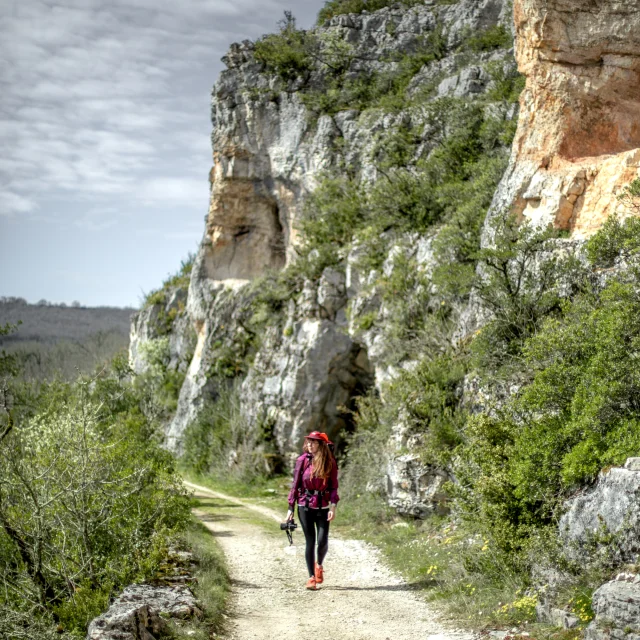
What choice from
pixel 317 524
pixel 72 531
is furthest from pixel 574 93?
pixel 72 531

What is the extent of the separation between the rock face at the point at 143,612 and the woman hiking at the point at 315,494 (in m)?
1.56

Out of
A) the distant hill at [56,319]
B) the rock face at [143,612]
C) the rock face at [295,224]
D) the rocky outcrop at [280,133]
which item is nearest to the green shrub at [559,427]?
the rock face at [143,612]

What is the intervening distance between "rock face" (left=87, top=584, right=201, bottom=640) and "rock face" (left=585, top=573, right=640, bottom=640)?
3.84 metres

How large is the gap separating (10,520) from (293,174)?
20717mm

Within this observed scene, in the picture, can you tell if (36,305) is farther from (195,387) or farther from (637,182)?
(637,182)

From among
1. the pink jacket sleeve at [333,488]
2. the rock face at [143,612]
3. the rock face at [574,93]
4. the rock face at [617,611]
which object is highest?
the rock face at [574,93]

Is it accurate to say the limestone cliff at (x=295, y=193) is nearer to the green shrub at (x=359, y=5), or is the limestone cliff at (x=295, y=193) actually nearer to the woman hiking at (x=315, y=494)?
the green shrub at (x=359, y=5)

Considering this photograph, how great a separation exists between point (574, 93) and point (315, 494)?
33.0ft

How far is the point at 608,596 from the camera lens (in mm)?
5395

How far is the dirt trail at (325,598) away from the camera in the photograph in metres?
6.88

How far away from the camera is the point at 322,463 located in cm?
823

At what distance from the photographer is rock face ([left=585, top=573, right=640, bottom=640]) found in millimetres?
5109

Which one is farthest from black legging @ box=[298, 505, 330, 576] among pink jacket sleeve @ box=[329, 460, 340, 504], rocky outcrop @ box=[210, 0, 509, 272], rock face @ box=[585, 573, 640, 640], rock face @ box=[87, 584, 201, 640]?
rocky outcrop @ box=[210, 0, 509, 272]

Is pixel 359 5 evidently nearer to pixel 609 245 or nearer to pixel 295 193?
pixel 295 193
